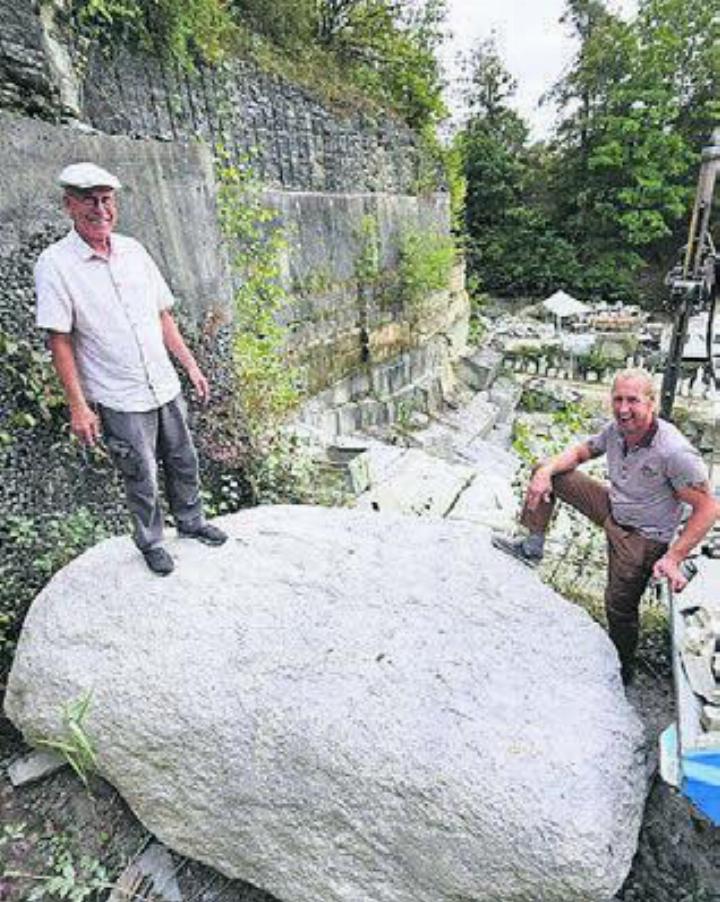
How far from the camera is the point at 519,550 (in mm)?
3162

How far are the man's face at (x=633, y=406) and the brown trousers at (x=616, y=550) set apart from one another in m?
0.49

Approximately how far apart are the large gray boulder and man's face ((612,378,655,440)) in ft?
2.70

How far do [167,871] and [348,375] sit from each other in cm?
653

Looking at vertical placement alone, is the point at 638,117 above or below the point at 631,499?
above

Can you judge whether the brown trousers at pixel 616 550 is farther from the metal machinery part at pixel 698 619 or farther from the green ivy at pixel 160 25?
the green ivy at pixel 160 25

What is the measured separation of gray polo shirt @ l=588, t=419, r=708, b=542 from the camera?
8.60 feet

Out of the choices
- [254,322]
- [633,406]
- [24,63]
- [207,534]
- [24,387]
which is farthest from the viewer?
[254,322]

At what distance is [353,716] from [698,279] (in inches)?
108

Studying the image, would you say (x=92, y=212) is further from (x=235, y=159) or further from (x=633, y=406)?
(x=235, y=159)

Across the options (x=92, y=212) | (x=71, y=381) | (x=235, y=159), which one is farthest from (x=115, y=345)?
(x=235, y=159)

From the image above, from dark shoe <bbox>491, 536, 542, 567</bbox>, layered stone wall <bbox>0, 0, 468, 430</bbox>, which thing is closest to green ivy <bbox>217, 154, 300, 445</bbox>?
layered stone wall <bbox>0, 0, 468, 430</bbox>

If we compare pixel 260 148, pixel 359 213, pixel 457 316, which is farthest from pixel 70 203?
pixel 457 316

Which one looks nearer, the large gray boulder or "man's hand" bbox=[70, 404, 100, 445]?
the large gray boulder

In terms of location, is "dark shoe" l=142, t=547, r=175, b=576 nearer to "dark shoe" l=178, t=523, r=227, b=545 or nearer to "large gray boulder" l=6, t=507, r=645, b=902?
"large gray boulder" l=6, t=507, r=645, b=902
